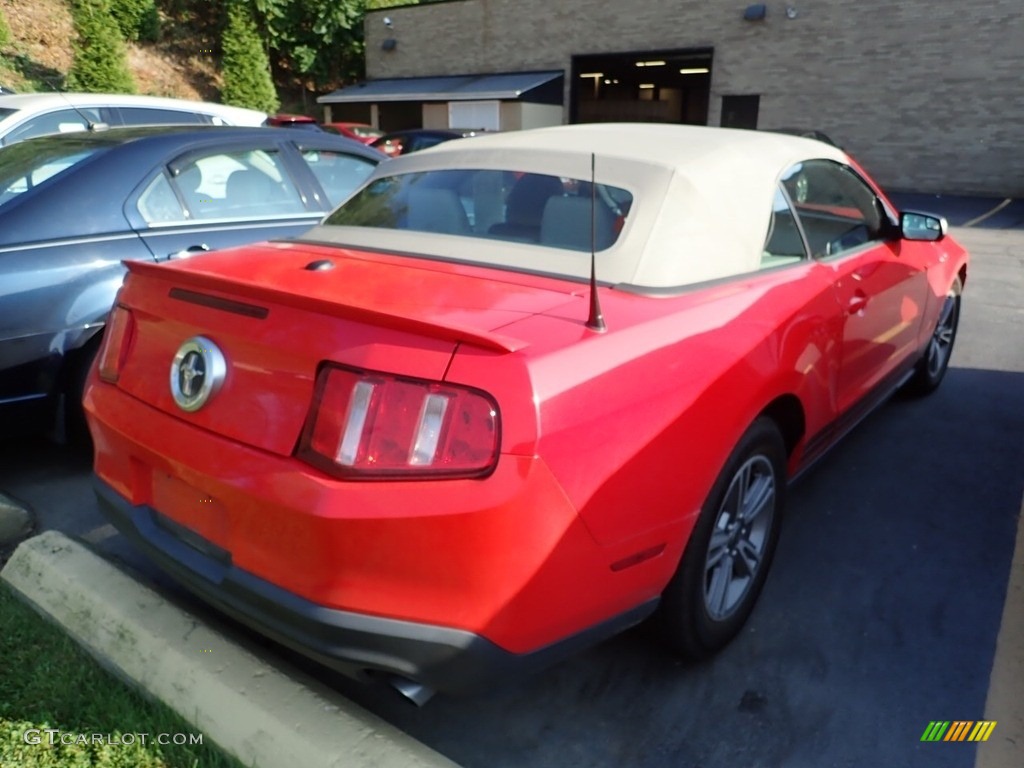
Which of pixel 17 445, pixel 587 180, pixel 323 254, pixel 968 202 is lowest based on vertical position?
pixel 968 202

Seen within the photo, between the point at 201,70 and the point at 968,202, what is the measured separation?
83.7 feet

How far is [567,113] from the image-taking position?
78.3 feet

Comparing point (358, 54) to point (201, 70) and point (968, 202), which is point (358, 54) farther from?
point (968, 202)

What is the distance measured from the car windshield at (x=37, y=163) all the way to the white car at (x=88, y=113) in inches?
75.8

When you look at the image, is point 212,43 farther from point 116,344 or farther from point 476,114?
point 116,344

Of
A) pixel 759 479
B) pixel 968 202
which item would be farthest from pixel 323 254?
pixel 968 202

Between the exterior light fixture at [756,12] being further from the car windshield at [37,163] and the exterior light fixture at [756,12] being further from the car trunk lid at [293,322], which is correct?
the car trunk lid at [293,322]

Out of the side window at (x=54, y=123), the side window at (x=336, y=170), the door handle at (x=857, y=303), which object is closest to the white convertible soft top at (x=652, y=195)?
the door handle at (x=857, y=303)

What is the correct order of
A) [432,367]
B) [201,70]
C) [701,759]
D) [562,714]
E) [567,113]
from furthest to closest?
[201,70] < [567,113] < [562,714] < [701,759] < [432,367]

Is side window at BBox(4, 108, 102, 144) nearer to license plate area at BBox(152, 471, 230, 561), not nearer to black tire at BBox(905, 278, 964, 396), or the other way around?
license plate area at BBox(152, 471, 230, 561)

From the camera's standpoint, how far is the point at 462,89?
24609 mm

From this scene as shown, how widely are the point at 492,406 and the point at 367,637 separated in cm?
60

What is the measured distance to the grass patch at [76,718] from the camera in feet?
7.19

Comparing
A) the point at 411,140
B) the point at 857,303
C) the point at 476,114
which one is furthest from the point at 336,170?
the point at 476,114
